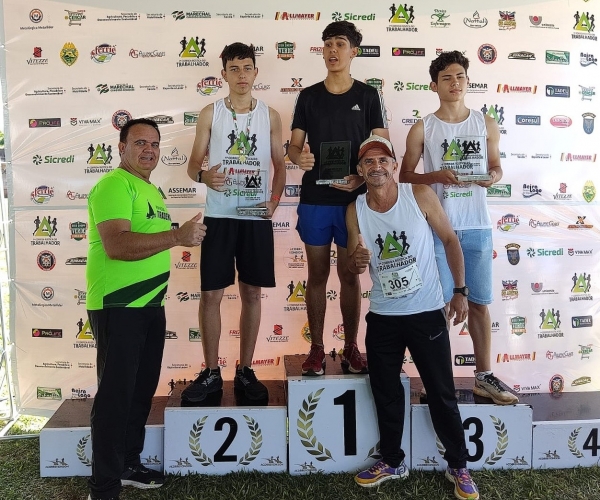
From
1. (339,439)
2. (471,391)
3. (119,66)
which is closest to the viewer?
(339,439)

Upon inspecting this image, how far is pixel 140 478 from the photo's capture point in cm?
251

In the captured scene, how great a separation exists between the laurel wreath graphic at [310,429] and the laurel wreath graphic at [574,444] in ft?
4.17

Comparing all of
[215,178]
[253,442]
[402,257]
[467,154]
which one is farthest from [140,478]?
[467,154]

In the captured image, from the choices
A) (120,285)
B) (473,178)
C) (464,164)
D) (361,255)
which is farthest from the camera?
(464,164)

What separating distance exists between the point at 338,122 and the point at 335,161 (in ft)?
0.75

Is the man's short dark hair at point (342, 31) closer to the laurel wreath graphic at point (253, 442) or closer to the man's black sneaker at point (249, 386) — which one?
the man's black sneaker at point (249, 386)

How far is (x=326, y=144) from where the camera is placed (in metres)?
2.74

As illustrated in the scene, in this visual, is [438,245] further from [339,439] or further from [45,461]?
[45,461]

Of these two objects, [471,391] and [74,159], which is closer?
[471,391]

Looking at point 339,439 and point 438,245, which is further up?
point 438,245

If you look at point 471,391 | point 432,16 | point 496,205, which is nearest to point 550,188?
point 496,205

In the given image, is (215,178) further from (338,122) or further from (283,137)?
(283,137)

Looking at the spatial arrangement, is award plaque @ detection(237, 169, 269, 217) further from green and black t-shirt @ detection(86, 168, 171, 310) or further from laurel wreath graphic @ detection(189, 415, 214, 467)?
laurel wreath graphic @ detection(189, 415, 214, 467)

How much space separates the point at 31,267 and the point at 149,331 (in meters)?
1.80
